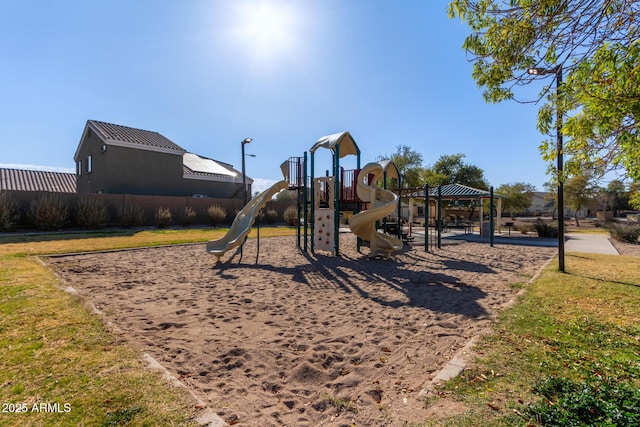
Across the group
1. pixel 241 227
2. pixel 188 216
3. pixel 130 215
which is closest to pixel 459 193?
pixel 241 227

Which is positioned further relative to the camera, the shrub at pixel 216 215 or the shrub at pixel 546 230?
the shrub at pixel 216 215

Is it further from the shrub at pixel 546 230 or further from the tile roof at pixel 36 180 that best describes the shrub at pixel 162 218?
the shrub at pixel 546 230

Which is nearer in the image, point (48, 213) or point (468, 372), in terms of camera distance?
point (468, 372)

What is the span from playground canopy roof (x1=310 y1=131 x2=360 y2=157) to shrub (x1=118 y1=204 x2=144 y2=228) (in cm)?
1515

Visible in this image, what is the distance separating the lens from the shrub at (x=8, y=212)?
1694 cm

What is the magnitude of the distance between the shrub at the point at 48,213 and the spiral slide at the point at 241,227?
43.1ft

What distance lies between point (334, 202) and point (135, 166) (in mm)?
20329

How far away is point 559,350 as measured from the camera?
3654 mm

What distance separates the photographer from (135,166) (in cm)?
2559

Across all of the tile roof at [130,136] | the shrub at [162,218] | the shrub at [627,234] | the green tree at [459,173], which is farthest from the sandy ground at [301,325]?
the green tree at [459,173]

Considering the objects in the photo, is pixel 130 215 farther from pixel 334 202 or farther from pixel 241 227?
pixel 334 202

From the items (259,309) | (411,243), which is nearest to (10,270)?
(259,309)

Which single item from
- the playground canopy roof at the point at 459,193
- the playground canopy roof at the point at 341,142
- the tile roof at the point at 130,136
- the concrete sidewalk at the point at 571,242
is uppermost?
the tile roof at the point at 130,136

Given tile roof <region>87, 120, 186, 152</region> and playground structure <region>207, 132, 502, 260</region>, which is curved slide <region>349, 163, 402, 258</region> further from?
tile roof <region>87, 120, 186, 152</region>
